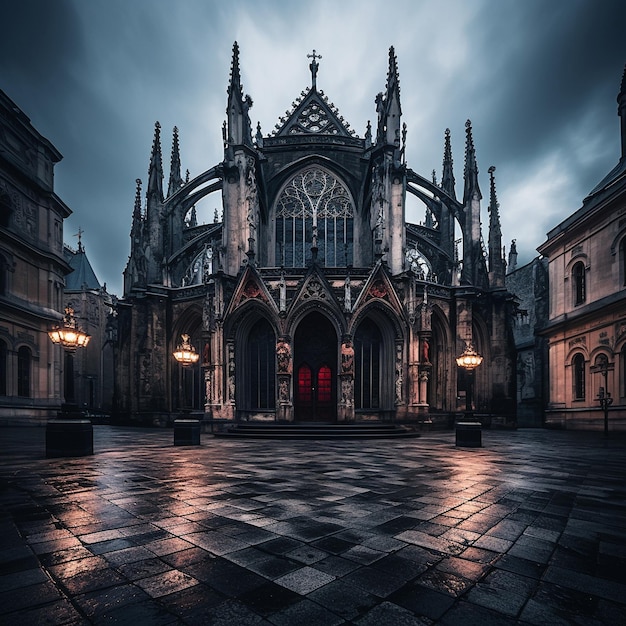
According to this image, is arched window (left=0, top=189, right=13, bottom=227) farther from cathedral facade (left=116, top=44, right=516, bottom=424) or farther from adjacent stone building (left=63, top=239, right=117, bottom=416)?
adjacent stone building (left=63, top=239, right=117, bottom=416)

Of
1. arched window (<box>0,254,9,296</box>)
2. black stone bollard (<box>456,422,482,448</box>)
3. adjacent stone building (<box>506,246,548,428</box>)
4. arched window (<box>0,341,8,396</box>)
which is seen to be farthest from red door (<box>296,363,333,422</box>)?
adjacent stone building (<box>506,246,548,428</box>)

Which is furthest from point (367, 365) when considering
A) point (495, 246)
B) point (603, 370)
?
point (603, 370)

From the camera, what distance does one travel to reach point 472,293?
71.8ft

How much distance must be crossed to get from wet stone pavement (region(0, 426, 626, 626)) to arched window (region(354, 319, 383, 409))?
42.0 ft

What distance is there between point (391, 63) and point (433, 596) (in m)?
25.6

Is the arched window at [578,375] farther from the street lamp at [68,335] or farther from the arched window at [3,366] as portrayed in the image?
the arched window at [3,366]

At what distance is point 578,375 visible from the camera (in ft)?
71.5

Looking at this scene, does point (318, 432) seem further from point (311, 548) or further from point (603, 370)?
point (603, 370)

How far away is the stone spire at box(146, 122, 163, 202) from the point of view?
2438 centimetres

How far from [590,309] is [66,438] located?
915 inches

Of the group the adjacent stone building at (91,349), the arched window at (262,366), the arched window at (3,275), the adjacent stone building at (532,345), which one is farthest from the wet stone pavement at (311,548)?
the adjacent stone building at (91,349)

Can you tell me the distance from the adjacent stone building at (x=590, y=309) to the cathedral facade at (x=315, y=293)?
2.89 metres

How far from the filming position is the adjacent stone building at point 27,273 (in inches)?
852

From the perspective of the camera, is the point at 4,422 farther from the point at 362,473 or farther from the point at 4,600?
the point at 4,600
